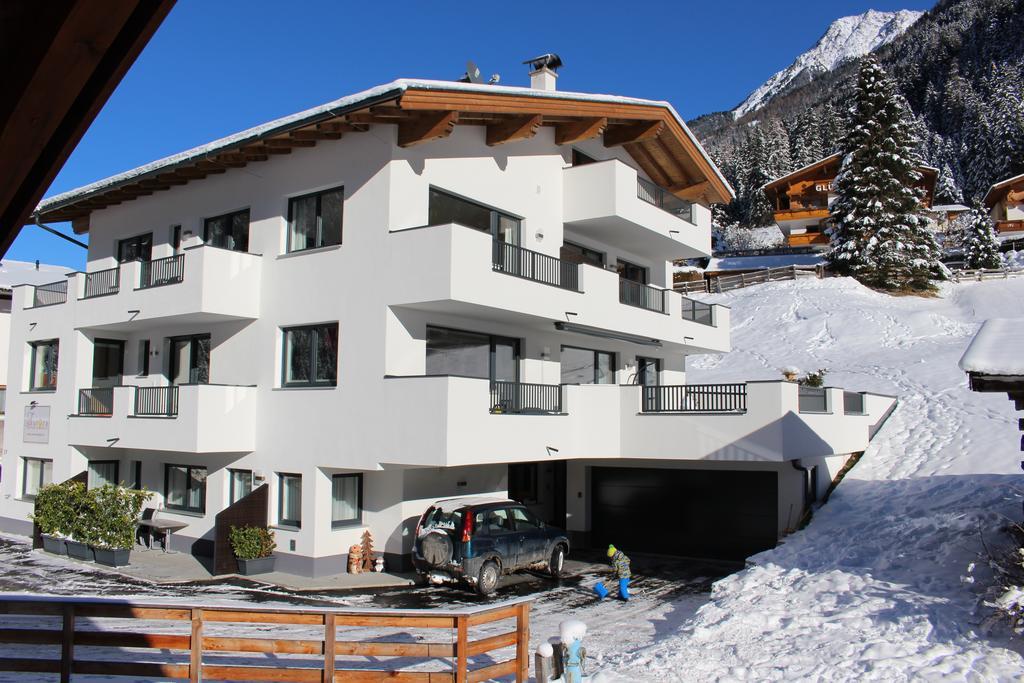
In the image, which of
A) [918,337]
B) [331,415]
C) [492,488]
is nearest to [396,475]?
[331,415]

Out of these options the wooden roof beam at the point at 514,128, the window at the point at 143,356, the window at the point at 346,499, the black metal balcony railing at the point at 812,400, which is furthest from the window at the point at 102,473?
the black metal balcony railing at the point at 812,400

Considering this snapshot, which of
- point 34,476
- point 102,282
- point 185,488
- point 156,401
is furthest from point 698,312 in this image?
point 34,476

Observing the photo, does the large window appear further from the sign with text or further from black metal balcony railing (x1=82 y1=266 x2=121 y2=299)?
the sign with text

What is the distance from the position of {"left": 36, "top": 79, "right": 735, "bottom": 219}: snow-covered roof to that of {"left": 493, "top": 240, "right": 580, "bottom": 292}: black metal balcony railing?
3.51m

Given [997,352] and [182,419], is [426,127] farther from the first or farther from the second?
[997,352]

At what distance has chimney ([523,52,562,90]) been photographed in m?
24.4

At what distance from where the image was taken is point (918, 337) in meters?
38.3

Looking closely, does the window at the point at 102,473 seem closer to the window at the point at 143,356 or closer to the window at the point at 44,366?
the window at the point at 143,356

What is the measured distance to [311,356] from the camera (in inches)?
742

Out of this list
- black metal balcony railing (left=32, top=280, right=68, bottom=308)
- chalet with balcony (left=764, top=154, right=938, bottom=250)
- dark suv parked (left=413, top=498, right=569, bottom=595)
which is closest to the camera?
dark suv parked (left=413, top=498, right=569, bottom=595)

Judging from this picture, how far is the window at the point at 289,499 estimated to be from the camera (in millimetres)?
18734

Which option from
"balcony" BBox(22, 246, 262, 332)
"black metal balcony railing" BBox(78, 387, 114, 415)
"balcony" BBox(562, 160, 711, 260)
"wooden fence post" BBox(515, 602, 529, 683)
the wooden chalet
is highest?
the wooden chalet

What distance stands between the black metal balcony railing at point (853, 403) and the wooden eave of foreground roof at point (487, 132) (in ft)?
27.8

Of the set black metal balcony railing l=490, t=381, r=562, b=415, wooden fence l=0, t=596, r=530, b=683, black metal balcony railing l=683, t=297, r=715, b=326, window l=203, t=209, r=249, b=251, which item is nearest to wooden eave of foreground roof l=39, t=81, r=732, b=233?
window l=203, t=209, r=249, b=251
